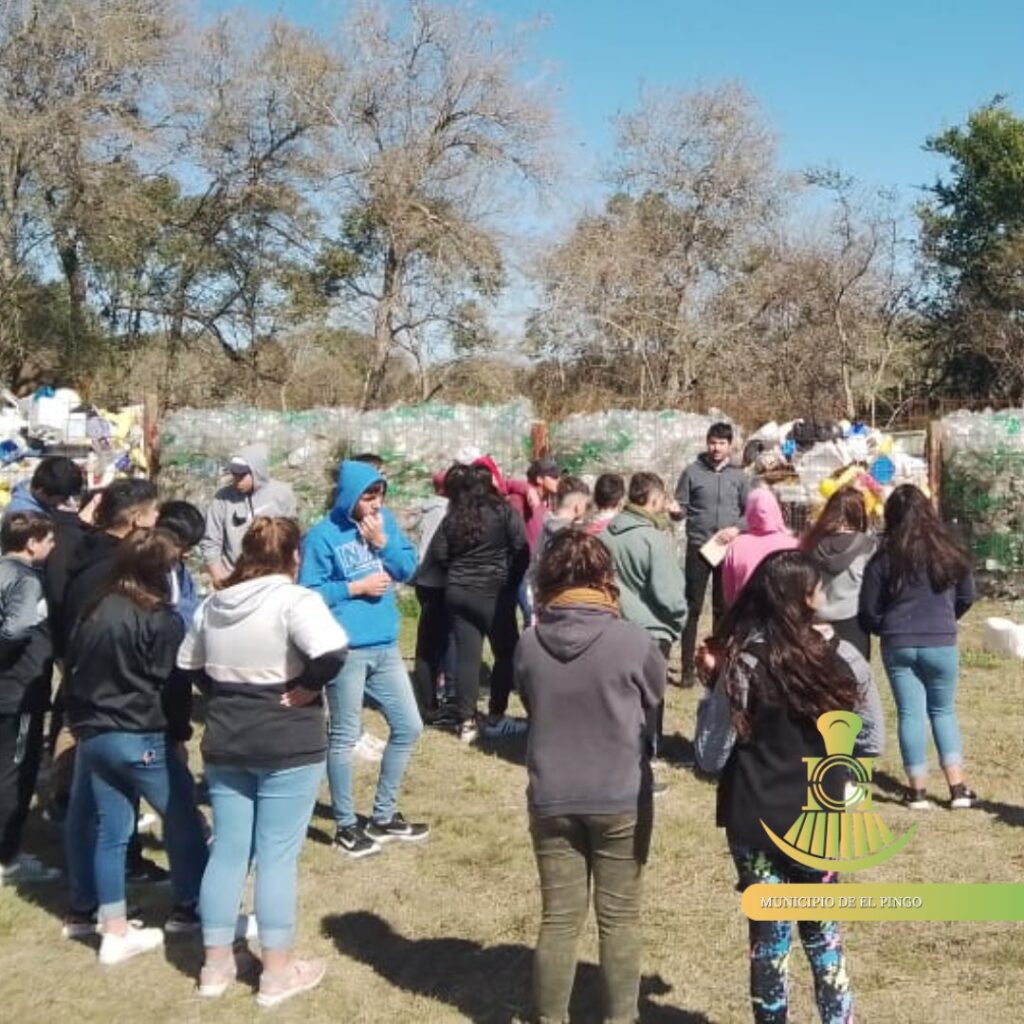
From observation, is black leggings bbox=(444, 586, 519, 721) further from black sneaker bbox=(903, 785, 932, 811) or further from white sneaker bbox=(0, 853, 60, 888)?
white sneaker bbox=(0, 853, 60, 888)

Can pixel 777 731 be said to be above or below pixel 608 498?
below

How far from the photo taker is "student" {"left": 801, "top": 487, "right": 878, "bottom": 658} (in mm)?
5691

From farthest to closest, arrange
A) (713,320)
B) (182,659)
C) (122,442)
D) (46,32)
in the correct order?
1. (713,320)
2. (46,32)
3. (122,442)
4. (182,659)

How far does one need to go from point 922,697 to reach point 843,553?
2.56 ft

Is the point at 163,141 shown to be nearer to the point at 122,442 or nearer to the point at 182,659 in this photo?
the point at 122,442

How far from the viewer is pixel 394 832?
5.47m

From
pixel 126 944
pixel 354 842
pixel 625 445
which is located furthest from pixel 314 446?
pixel 126 944

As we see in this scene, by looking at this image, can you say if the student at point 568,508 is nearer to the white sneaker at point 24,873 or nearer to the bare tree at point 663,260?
the white sneaker at point 24,873

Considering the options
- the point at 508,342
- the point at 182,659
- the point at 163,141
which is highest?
the point at 163,141

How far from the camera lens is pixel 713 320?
91.0 ft

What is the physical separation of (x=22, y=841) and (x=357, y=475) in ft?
7.85

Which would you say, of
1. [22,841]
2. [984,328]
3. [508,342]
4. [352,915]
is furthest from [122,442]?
[984,328]

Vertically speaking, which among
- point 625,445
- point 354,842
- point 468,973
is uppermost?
point 625,445

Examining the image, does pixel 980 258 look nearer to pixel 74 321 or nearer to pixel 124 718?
pixel 74 321
